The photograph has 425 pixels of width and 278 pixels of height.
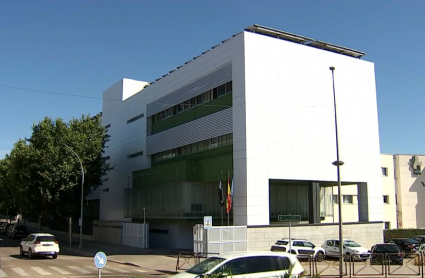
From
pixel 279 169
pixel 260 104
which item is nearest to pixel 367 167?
pixel 279 169

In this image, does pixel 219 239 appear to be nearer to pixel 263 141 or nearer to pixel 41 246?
pixel 263 141

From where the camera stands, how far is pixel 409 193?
170 ft

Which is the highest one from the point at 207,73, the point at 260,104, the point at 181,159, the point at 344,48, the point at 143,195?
the point at 344,48

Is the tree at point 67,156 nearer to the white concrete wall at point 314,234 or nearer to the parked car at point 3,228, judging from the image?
the white concrete wall at point 314,234

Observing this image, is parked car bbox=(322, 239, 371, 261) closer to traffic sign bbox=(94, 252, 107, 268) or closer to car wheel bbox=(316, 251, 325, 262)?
car wheel bbox=(316, 251, 325, 262)

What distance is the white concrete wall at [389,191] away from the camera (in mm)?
50219

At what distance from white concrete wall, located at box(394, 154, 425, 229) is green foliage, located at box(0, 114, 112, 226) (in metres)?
32.9

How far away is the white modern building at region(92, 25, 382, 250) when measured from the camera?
31.4 m

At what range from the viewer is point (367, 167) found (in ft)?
121

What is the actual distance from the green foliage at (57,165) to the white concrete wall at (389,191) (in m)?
30.6

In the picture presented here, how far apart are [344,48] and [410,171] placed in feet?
73.1

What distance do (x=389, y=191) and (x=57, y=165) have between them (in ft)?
115

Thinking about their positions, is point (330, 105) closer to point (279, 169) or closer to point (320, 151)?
point (320, 151)

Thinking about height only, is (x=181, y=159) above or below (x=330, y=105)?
below
